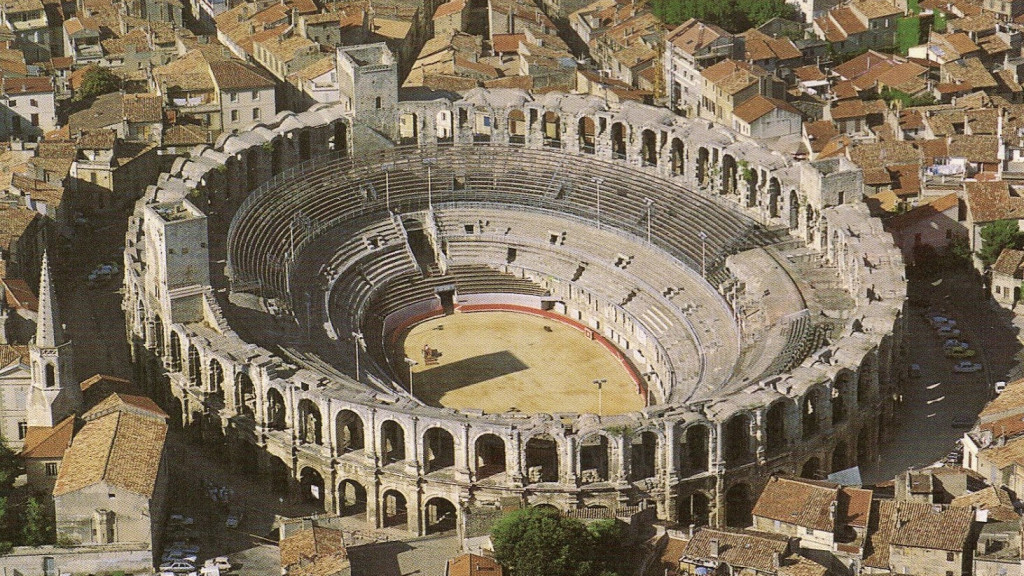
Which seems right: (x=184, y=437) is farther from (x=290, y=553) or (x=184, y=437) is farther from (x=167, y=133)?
(x=167, y=133)

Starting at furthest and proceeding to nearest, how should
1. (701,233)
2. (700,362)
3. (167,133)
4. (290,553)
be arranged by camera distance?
(167,133) → (701,233) → (700,362) → (290,553)

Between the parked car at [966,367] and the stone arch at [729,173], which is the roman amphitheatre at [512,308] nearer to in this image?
the stone arch at [729,173]

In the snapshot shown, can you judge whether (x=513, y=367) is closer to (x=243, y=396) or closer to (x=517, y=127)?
(x=243, y=396)

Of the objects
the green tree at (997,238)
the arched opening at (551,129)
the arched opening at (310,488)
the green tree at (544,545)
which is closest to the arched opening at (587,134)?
the arched opening at (551,129)

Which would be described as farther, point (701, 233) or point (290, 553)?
point (701, 233)

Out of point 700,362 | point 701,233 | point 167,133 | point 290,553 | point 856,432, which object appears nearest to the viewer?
point 290,553

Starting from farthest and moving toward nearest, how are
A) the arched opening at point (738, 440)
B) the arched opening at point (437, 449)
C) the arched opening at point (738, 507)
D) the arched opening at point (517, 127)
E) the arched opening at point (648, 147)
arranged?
1. the arched opening at point (517, 127)
2. the arched opening at point (648, 147)
3. the arched opening at point (738, 507)
4. the arched opening at point (738, 440)
5. the arched opening at point (437, 449)

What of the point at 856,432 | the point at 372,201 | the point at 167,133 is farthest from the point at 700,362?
the point at 167,133

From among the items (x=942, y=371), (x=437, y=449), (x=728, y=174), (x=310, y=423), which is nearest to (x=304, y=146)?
(x=728, y=174)
